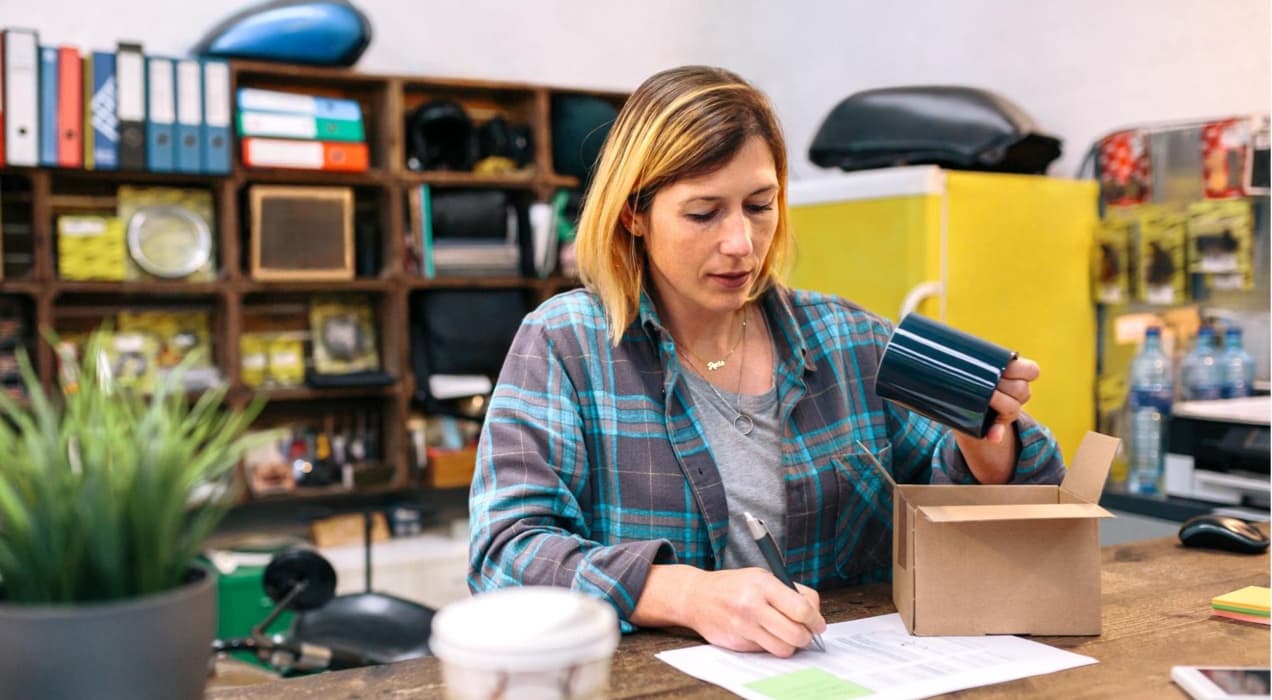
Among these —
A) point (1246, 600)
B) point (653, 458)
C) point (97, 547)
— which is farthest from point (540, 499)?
point (1246, 600)

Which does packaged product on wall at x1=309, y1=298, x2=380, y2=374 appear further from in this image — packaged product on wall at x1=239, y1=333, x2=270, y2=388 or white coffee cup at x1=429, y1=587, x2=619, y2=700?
white coffee cup at x1=429, y1=587, x2=619, y2=700

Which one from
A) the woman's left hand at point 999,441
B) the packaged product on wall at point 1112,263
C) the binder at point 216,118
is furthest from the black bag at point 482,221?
the woman's left hand at point 999,441

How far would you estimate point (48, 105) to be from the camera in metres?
3.12

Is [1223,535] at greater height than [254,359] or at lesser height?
lesser

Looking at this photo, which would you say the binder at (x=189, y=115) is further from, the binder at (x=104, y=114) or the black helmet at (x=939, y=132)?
the black helmet at (x=939, y=132)

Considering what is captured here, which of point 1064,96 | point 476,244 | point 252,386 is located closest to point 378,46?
point 476,244

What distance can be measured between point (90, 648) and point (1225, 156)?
107 inches

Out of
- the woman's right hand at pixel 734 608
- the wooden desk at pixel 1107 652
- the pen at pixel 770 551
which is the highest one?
the pen at pixel 770 551

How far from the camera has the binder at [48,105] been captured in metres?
3.11

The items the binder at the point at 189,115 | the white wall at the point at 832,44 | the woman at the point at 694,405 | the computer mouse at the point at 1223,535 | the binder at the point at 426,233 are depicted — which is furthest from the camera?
the binder at the point at 426,233

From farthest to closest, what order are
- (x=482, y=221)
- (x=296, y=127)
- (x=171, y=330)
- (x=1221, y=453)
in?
(x=482, y=221)
(x=171, y=330)
(x=296, y=127)
(x=1221, y=453)

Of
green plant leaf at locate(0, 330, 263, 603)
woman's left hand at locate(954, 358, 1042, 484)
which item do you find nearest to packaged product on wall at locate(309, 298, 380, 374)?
woman's left hand at locate(954, 358, 1042, 484)

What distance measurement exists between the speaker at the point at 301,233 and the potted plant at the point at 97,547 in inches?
115

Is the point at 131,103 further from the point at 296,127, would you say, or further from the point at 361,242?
the point at 361,242
